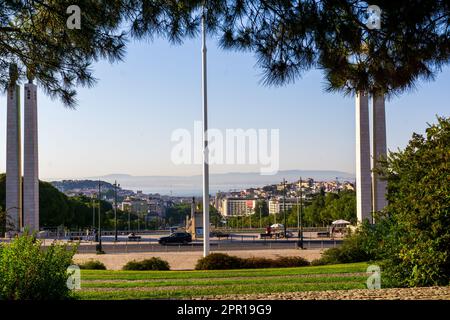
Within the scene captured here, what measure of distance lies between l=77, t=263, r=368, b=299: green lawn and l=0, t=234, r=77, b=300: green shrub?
5.27ft

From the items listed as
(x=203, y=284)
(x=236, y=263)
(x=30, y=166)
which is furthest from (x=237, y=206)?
(x=203, y=284)

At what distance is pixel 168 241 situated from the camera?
28.4 metres

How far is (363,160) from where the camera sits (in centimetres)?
2586

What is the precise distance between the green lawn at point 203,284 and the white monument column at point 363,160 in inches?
516

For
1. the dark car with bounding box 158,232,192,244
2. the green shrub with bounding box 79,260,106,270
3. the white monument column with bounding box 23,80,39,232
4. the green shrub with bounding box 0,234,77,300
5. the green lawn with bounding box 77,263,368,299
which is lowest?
the dark car with bounding box 158,232,192,244

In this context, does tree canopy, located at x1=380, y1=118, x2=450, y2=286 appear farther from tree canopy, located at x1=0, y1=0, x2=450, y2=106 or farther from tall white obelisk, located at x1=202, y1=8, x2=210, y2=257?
tall white obelisk, located at x1=202, y1=8, x2=210, y2=257

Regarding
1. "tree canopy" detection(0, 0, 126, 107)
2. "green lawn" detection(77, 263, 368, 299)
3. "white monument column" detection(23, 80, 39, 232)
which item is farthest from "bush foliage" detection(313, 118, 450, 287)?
"white monument column" detection(23, 80, 39, 232)

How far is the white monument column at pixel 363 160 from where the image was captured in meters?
25.5

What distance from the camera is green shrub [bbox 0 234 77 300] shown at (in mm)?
6086

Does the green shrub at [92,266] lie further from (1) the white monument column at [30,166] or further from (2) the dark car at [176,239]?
(2) the dark car at [176,239]

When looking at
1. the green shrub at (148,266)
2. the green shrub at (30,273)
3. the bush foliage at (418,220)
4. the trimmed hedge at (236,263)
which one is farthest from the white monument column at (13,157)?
the bush foliage at (418,220)

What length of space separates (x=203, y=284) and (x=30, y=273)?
473 centimetres

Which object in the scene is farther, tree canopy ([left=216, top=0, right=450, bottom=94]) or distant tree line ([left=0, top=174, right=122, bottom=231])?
distant tree line ([left=0, top=174, right=122, bottom=231])

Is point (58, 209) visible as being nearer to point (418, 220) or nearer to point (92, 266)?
point (92, 266)
